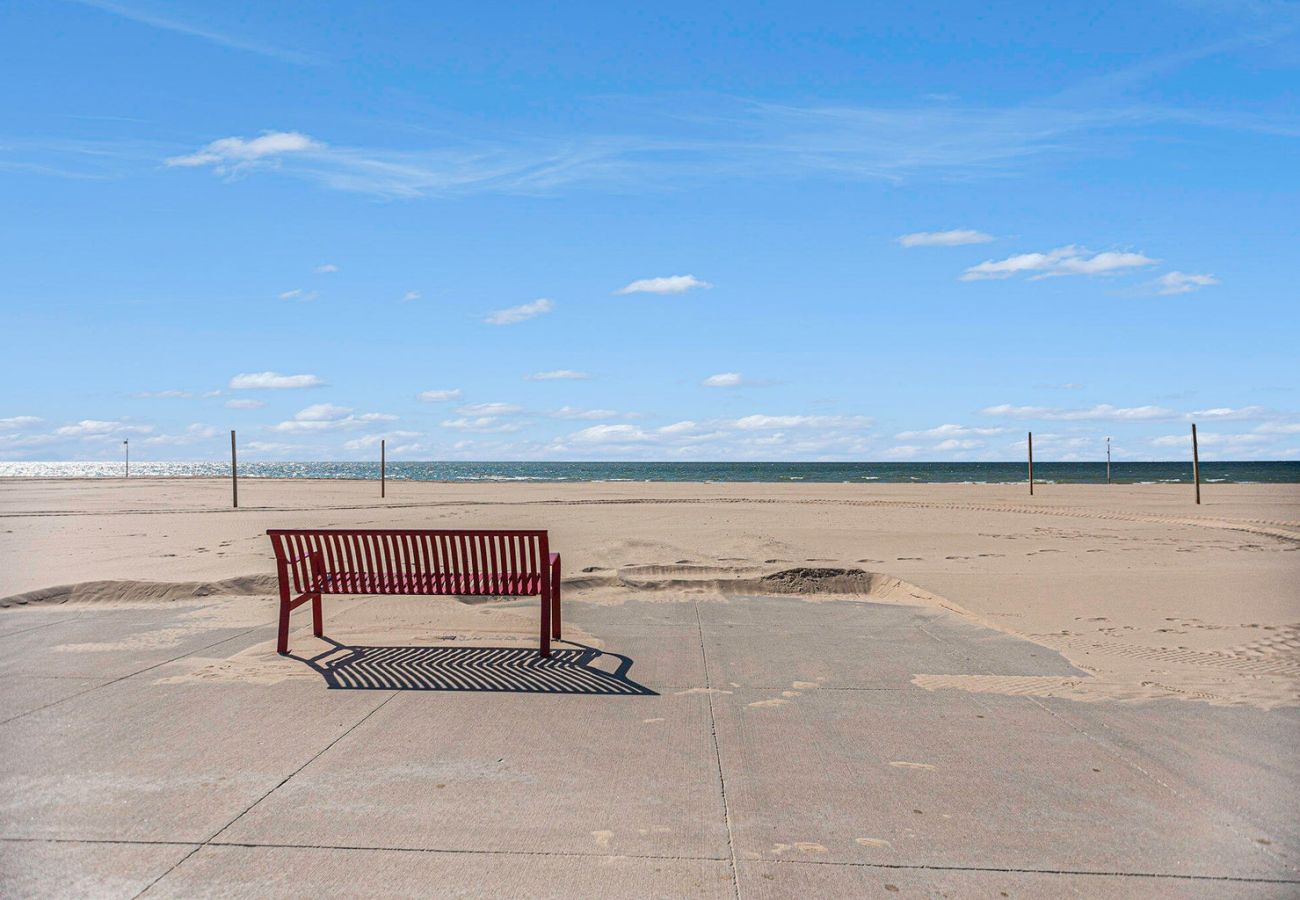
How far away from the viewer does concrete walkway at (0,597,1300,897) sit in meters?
3.34

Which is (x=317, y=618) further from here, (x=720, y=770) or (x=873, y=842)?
(x=873, y=842)

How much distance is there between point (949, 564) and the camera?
40.3 feet

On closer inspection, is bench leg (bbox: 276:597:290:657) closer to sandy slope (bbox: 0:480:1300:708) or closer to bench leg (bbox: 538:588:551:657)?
bench leg (bbox: 538:588:551:657)

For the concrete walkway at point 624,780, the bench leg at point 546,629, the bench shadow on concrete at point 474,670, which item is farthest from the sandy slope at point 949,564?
the bench leg at point 546,629

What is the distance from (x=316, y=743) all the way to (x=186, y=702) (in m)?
1.33

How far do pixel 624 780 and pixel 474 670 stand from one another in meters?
2.38

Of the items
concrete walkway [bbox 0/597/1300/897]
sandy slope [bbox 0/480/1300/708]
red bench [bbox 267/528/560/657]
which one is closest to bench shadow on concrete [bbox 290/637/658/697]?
concrete walkway [bbox 0/597/1300/897]

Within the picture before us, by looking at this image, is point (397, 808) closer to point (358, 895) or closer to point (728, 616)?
point (358, 895)

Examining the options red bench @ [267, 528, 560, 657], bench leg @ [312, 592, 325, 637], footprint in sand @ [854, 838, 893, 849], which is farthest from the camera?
bench leg @ [312, 592, 325, 637]

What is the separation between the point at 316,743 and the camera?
4.77 meters

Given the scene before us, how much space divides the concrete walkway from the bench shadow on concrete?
0.03 meters

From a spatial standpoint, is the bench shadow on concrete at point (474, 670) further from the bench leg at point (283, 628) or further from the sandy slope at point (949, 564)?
the sandy slope at point (949, 564)

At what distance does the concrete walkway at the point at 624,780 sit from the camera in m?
3.34

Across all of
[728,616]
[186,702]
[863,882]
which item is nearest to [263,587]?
[186,702]
